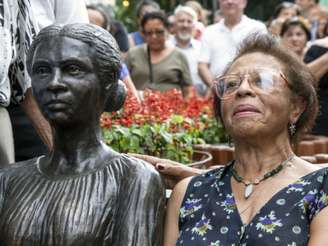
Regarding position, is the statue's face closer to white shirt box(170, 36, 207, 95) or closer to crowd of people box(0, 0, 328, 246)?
crowd of people box(0, 0, 328, 246)

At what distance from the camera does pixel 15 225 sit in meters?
2.55

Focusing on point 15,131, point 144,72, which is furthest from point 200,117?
point 15,131

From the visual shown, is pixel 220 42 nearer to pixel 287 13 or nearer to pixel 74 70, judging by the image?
pixel 287 13

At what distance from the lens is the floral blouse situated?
9.30ft

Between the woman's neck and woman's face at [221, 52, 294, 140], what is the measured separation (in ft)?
0.16

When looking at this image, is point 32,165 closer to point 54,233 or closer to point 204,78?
point 54,233

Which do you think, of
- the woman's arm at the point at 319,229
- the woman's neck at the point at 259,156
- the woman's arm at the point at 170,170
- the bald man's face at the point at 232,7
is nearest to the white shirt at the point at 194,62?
the bald man's face at the point at 232,7

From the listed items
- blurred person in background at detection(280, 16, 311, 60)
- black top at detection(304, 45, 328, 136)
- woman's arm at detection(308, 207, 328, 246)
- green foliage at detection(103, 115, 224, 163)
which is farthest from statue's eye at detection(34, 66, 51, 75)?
blurred person in background at detection(280, 16, 311, 60)

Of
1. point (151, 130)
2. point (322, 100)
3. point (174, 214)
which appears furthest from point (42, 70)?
point (322, 100)

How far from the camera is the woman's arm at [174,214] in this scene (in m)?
3.01

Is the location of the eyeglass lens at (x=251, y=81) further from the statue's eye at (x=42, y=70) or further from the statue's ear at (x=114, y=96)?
the statue's eye at (x=42, y=70)

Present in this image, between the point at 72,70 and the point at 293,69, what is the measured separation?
40.6 inches

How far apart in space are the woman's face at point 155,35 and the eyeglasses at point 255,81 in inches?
214

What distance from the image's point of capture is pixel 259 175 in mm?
3084
